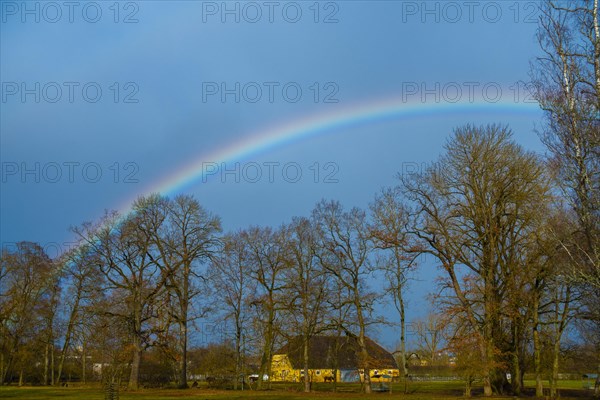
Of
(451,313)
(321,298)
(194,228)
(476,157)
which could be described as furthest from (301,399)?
(194,228)

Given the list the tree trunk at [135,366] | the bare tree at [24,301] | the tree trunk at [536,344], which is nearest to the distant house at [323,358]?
the tree trunk at [536,344]

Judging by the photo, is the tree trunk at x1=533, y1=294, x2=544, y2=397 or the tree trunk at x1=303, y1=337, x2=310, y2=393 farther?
the tree trunk at x1=303, y1=337, x2=310, y2=393

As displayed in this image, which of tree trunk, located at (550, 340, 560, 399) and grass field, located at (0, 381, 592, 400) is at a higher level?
tree trunk, located at (550, 340, 560, 399)

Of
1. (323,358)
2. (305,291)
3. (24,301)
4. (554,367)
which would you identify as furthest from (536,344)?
(24,301)

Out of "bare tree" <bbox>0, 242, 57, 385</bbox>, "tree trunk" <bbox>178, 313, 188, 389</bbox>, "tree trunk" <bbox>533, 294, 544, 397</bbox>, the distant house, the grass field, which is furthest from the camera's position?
"bare tree" <bbox>0, 242, 57, 385</bbox>

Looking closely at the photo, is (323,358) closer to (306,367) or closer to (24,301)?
(306,367)

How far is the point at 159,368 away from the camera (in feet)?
175

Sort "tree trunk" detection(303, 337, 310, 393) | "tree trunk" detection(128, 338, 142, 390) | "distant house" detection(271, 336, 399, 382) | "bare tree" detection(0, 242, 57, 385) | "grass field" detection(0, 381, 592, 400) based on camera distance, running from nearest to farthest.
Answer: "grass field" detection(0, 381, 592, 400) < "distant house" detection(271, 336, 399, 382) < "tree trunk" detection(303, 337, 310, 393) < "tree trunk" detection(128, 338, 142, 390) < "bare tree" detection(0, 242, 57, 385)

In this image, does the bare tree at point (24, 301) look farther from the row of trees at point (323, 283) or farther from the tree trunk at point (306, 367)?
the tree trunk at point (306, 367)

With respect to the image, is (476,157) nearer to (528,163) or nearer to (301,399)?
(528,163)

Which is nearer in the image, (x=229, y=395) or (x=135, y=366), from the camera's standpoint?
(x=229, y=395)

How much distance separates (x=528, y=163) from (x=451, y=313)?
1082cm

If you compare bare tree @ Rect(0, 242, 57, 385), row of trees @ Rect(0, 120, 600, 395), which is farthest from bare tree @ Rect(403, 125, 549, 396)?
bare tree @ Rect(0, 242, 57, 385)

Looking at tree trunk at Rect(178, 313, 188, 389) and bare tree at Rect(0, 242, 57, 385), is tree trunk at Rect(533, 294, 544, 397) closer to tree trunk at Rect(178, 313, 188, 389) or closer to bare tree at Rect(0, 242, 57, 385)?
tree trunk at Rect(178, 313, 188, 389)
